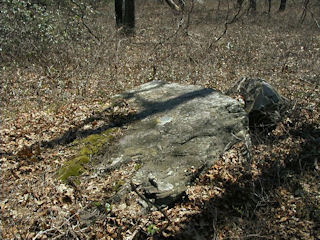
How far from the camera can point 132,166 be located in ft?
13.9

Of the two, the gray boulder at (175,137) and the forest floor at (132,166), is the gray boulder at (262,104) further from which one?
the gray boulder at (175,137)

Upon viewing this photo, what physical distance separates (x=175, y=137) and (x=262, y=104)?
214 centimetres

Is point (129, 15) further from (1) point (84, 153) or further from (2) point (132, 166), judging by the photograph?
(2) point (132, 166)

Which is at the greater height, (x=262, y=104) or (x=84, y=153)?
(x=262, y=104)

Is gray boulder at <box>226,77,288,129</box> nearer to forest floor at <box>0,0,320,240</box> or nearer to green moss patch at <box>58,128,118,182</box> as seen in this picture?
forest floor at <box>0,0,320,240</box>

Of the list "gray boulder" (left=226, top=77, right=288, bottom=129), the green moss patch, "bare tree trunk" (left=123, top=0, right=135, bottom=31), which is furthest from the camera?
"bare tree trunk" (left=123, top=0, right=135, bottom=31)

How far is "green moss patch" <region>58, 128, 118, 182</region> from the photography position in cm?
415

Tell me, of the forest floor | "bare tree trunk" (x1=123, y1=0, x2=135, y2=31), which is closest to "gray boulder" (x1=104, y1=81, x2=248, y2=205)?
the forest floor

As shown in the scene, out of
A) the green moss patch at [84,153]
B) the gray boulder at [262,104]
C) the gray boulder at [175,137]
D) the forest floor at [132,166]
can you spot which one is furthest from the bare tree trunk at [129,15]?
the green moss patch at [84,153]

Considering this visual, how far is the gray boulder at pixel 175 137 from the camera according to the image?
13.3ft

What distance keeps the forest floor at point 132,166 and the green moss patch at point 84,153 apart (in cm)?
13

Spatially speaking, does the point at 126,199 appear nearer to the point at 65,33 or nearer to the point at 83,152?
the point at 83,152

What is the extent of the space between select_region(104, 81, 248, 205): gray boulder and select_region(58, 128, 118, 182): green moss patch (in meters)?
0.30

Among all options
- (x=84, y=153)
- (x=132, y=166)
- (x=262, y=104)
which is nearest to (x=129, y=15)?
(x=262, y=104)
